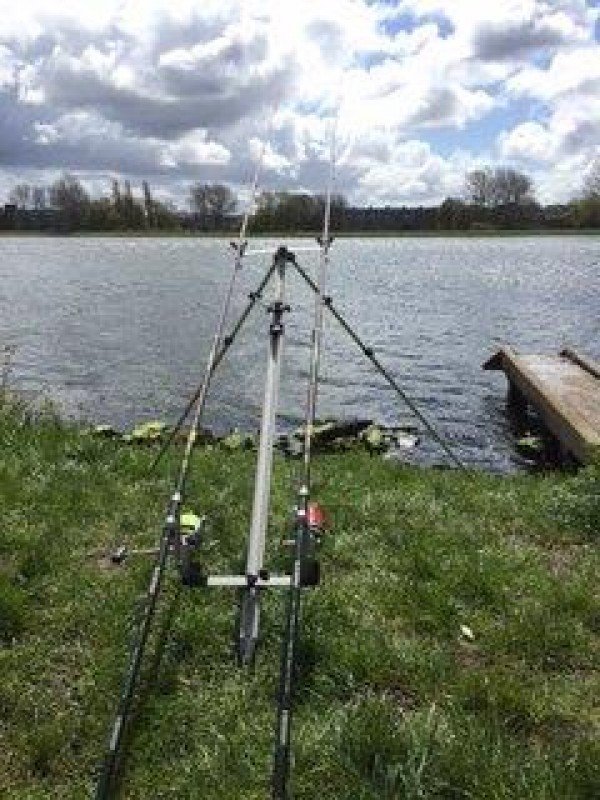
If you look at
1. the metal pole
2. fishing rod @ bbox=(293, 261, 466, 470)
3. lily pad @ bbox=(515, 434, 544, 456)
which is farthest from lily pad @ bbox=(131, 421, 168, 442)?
the metal pole

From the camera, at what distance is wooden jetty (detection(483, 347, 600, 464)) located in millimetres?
16031

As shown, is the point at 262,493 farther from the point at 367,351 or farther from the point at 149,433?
the point at 149,433

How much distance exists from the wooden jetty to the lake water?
4.08 feet

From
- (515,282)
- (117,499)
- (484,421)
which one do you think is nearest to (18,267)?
(515,282)

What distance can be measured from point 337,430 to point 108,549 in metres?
13.0

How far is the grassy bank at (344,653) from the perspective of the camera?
5340mm

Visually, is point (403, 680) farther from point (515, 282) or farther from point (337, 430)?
point (515, 282)

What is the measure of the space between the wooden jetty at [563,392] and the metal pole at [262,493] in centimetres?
408

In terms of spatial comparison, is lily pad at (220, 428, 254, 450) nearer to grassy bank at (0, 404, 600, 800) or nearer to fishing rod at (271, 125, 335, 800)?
grassy bank at (0, 404, 600, 800)

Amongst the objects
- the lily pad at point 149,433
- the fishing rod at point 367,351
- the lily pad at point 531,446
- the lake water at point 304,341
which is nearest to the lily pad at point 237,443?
the lily pad at point 149,433

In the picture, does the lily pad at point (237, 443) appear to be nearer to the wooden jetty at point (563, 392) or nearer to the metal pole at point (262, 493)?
the wooden jetty at point (563, 392)

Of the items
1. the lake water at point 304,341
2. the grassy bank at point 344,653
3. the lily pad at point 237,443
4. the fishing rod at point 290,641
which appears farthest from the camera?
the lake water at point 304,341

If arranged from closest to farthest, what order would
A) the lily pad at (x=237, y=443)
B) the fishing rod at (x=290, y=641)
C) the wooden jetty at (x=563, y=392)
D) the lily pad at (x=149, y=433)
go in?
the fishing rod at (x=290, y=641) < the wooden jetty at (x=563, y=392) < the lily pad at (x=237, y=443) < the lily pad at (x=149, y=433)

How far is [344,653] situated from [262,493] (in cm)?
118
